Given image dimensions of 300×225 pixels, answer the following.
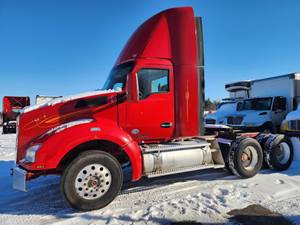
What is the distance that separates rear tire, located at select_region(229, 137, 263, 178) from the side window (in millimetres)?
2261

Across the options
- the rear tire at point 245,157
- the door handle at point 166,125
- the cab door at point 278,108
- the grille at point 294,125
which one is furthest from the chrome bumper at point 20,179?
the cab door at point 278,108

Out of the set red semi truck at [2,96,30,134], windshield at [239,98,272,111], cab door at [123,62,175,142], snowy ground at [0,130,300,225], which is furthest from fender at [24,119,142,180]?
red semi truck at [2,96,30,134]

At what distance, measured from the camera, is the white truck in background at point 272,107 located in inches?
450

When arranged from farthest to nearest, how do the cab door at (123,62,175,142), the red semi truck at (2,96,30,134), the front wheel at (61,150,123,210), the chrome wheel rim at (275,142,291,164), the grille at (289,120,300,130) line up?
the red semi truck at (2,96,30,134), the grille at (289,120,300,130), the chrome wheel rim at (275,142,291,164), the cab door at (123,62,175,142), the front wheel at (61,150,123,210)

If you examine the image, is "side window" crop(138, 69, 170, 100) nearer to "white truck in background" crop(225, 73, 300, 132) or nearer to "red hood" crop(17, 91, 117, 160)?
"red hood" crop(17, 91, 117, 160)

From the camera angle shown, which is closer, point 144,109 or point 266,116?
point 144,109

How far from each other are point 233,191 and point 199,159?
3.28 feet

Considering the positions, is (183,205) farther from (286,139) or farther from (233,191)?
(286,139)

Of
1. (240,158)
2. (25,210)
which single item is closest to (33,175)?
(25,210)

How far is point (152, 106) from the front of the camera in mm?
5680

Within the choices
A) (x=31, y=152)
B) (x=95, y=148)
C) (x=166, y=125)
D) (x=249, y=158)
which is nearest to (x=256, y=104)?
(x=249, y=158)

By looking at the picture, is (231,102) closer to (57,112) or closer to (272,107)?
(272,107)

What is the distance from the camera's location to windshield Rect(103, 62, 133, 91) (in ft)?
18.4

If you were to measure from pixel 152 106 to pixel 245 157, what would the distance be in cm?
279
